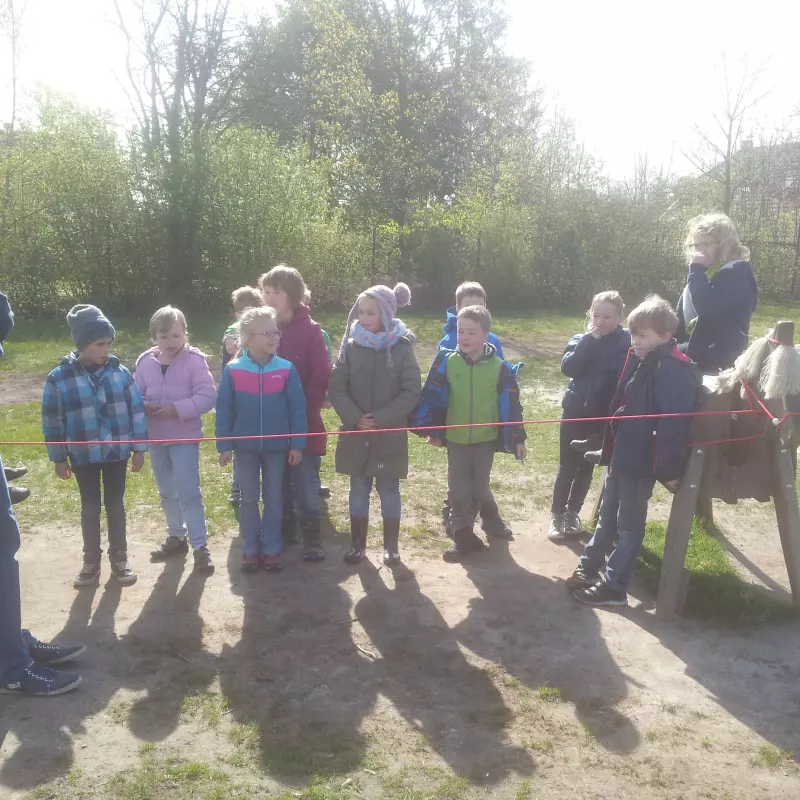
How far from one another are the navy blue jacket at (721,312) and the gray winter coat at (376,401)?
1930mm

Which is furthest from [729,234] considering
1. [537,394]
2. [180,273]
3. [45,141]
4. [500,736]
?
[45,141]

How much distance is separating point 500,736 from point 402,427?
2.08 meters

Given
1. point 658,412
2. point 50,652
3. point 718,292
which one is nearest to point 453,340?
point 658,412

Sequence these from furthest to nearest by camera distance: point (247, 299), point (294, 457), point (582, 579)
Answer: point (247, 299) → point (294, 457) → point (582, 579)

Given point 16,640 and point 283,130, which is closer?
point 16,640

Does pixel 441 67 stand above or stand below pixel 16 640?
above

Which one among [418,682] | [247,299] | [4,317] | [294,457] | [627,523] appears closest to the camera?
[4,317]

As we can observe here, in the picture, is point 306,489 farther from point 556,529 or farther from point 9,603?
point 9,603

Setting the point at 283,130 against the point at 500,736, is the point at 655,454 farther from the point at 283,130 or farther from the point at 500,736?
the point at 283,130

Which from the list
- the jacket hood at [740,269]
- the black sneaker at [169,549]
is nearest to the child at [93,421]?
the black sneaker at [169,549]

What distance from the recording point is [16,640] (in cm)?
341

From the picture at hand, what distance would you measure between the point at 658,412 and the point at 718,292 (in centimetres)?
124

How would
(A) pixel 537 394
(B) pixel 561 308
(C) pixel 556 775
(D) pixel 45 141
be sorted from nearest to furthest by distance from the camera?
(C) pixel 556 775
(A) pixel 537 394
(D) pixel 45 141
(B) pixel 561 308

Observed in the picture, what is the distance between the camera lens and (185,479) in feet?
15.8
